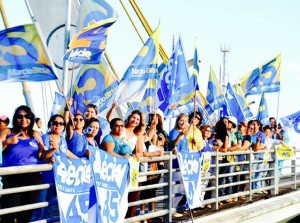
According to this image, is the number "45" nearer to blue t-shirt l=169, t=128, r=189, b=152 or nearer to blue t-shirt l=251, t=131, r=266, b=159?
blue t-shirt l=169, t=128, r=189, b=152

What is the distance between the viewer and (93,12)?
33.3 ft

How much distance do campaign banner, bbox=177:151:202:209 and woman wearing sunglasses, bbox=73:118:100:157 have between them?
1983mm

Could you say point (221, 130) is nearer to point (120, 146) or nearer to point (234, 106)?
point (120, 146)

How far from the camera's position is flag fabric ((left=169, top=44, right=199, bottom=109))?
10.3m

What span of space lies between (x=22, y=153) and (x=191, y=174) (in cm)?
355

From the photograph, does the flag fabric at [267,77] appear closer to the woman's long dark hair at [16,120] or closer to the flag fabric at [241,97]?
the flag fabric at [241,97]

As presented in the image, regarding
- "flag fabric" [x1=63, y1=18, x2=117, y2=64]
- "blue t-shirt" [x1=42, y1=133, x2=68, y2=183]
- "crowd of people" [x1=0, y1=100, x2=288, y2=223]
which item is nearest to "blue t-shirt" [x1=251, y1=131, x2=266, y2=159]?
"crowd of people" [x1=0, y1=100, x2=288, y2=223]

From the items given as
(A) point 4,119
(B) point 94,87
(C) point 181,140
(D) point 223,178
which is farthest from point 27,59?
(D) point 223,178

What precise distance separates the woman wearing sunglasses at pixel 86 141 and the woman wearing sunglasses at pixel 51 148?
21 centimetres

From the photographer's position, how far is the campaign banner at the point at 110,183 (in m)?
6.95

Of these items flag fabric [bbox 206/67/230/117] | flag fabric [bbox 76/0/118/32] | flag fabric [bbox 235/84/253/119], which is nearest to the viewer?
flag fabric [bbox 76/0/118/32]

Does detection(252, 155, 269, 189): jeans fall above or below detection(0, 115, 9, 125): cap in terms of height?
below

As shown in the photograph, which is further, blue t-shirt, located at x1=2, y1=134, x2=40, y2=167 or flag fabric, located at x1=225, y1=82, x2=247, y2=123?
flag fabric, located at x1=225, y1=82, x2=247, y2=123

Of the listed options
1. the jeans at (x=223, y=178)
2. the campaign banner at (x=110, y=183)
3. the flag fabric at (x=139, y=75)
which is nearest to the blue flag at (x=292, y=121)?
the jeans at (x=223, y=178)
